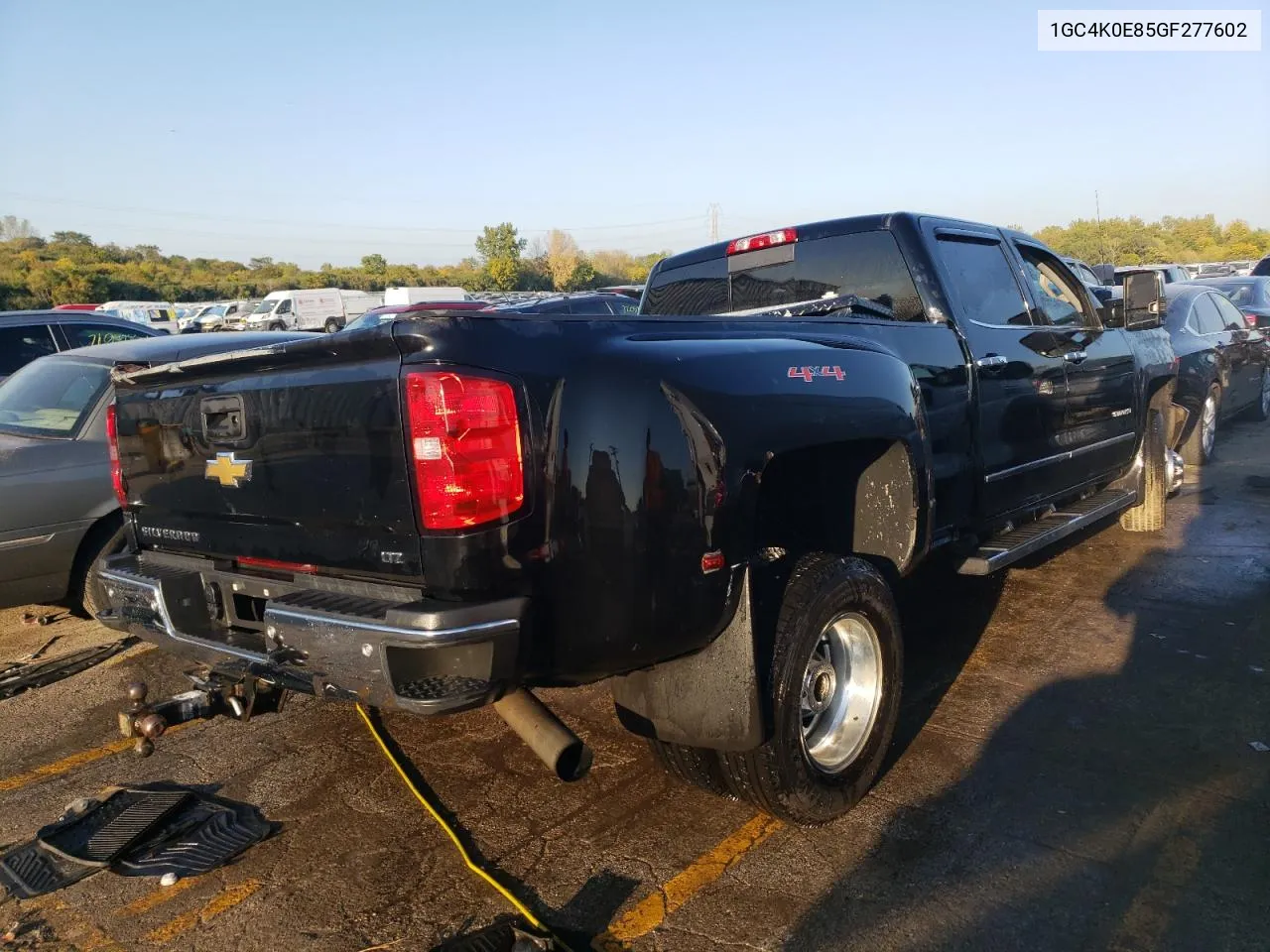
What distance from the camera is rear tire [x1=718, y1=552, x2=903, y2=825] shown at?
296cm

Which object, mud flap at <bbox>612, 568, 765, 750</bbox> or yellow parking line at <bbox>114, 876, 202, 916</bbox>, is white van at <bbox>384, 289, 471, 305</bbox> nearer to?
yellow parking line at <bbox>114, 876, 202, 916</bbox>

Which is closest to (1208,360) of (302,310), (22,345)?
(22,345)

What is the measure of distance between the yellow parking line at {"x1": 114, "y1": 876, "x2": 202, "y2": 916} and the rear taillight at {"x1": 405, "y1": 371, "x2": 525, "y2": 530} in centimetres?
157

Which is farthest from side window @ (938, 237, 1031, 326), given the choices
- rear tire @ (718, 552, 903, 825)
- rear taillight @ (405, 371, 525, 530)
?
rear taillight @ (405, 371, 525, 530)

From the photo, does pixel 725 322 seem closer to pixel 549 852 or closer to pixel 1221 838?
pixel 549 852

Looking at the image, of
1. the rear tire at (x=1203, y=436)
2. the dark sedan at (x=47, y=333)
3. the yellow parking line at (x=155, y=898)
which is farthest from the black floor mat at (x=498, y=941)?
the rear tire at (x=1203, y=436)

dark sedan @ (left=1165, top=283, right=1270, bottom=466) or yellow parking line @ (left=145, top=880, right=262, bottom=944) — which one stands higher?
dark sedan @ (left=1165, top=283, right=1270, bottom=466)

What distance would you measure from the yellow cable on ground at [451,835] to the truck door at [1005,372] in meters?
2.77

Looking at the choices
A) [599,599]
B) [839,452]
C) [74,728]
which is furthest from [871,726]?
[74,728]

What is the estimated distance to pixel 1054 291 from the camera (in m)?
5.51

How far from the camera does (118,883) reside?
117 inches

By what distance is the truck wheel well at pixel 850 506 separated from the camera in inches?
134

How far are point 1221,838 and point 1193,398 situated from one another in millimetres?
7192

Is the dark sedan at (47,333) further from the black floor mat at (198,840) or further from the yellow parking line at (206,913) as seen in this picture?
the yellow parking line at (206,913)
